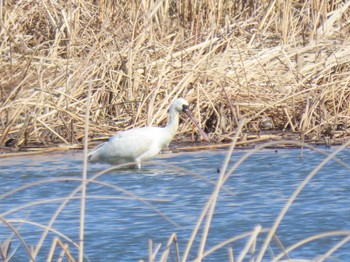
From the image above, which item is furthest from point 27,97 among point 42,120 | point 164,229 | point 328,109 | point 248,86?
point 164,229

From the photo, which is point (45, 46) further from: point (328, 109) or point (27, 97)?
point (328, 109)

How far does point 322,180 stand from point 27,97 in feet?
11.7

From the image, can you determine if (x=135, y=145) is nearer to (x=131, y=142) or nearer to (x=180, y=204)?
(x=131, y=142)

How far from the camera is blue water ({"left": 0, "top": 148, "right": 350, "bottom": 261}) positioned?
5.75 meters

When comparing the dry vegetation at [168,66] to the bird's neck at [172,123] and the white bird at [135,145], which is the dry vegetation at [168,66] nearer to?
the bird's neck at [172,123]

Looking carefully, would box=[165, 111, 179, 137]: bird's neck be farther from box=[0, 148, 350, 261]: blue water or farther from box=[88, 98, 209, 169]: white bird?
box=[0, 148, 350, 261]: blue water

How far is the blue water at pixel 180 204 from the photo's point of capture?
5.75 m

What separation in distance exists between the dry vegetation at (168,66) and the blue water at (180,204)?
0.68 metres

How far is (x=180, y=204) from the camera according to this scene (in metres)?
7.10

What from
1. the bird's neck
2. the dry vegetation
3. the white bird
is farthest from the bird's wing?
the dry vegetation

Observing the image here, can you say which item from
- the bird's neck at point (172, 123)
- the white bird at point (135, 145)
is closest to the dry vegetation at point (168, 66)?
the bird's neck at point (172, 123)

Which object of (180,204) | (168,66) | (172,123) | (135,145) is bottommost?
(180,204)

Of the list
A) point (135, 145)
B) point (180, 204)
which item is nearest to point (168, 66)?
point (135, 145)

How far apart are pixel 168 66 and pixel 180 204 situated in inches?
145
